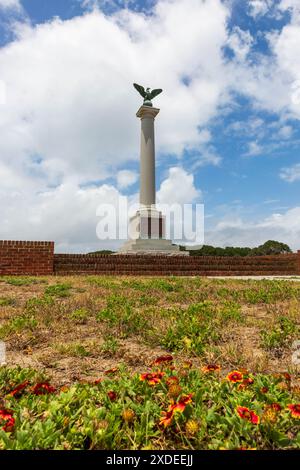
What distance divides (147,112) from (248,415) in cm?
2065

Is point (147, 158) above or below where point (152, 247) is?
above

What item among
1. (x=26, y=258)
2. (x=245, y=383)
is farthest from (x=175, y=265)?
(x=245, y=383)

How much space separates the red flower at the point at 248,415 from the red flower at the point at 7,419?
3.81 ft

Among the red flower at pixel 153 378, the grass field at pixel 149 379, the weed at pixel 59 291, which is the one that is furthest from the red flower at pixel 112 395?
the weed at pixel 59 291

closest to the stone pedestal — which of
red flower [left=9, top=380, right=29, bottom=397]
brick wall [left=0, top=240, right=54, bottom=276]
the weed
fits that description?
brick wall [left=0, top=240, right=54, bottom=276]

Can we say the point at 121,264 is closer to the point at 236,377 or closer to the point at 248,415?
the point at 236,377

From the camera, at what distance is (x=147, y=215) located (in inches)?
762

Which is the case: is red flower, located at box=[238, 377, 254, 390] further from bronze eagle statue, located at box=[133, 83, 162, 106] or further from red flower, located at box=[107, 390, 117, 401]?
bronze eagle statue, located at box=[133, 83, 162, 106]

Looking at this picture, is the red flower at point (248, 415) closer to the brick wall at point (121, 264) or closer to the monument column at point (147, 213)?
the brick wall at point (121, 264)

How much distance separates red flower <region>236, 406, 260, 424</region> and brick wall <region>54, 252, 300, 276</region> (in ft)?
40.4
